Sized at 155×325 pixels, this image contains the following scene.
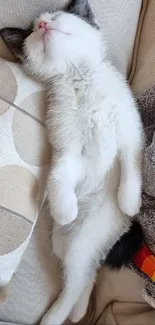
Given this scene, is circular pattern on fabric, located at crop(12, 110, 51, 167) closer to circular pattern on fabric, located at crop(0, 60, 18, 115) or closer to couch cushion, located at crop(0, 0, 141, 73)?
circular pattern on fabric, located at crop(0, 60, 18, 115)

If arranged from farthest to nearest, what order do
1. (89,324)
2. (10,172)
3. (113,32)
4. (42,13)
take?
(89,324) → (113,32) → (42,13) → (10,172)

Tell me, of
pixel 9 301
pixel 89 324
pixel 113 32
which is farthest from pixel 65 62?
pixel 89 324

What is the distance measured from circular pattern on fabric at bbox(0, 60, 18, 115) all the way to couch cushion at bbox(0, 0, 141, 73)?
9 cm

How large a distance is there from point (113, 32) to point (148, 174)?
383 millimetres

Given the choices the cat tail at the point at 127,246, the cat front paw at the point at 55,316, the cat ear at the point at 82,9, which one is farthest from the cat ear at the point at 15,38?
the cat front paw at the point at 55,316

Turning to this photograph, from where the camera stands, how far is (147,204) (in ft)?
3.59

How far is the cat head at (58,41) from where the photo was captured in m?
1.03

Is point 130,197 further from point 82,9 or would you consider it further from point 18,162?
point 82,9

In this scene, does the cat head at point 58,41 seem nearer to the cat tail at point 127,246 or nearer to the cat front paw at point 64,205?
the cat front paw at point 64,205

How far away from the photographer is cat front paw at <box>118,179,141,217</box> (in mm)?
1037

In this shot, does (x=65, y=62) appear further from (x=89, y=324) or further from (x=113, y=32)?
(x=89, y=324)

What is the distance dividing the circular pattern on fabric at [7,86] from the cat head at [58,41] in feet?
0.21

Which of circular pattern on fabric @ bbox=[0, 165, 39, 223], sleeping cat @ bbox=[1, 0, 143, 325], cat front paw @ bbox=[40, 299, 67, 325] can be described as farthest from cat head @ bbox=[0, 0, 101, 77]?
cat front paw @ bbox=[40, 299, 67, 325]

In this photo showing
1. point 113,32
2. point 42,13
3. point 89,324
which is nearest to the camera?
point 42,13
